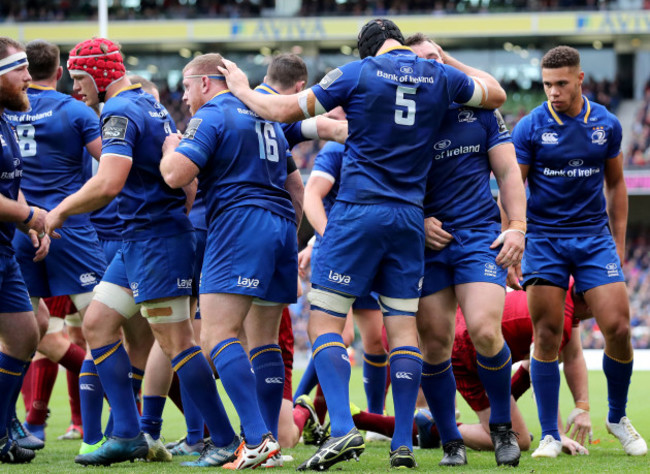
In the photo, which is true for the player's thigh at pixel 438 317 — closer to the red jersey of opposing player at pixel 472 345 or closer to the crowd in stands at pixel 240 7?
the red jersey of opposing player at pixel 472 345

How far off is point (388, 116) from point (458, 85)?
0.47 m

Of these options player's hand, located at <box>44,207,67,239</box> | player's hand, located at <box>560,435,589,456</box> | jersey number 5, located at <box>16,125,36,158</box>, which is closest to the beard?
player's hand, located at <box>44,207,67,239</box>

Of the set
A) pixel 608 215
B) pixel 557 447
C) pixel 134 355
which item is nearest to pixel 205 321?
pixel 134 355

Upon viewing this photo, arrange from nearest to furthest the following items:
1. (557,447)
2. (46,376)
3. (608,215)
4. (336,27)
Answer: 1. (557,447)
2. (608,215)
3. (46,376)
4. (336,27)

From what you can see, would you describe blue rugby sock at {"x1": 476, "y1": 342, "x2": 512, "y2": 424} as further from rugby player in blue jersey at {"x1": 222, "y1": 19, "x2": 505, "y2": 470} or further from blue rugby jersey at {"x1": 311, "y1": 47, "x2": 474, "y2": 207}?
blue rugby jersey at {"x1": 311, "y1": 47, "x2": 474, "y2": 207}

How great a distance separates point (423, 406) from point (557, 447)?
191cm

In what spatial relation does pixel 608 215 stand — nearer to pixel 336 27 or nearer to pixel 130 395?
pixel 130 395

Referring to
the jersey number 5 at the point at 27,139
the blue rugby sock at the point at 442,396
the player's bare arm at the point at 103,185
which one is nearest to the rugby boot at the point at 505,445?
the blue rugby sock at the point at 442,396

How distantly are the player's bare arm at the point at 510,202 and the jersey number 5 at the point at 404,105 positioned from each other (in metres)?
0.71

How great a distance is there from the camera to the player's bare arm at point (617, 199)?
6383 millimetres

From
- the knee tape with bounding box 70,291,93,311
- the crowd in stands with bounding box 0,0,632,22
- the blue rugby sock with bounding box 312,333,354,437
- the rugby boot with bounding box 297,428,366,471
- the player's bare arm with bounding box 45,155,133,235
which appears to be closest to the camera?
the rugby boot with bounding box 297,428,366,471

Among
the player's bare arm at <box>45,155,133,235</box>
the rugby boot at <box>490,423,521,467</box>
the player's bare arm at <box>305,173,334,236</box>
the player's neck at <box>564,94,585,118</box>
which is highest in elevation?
the player's neck at <box>564,94,585,118</box>

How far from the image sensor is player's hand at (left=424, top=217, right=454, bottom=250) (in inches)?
213

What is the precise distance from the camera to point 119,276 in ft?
18.1
